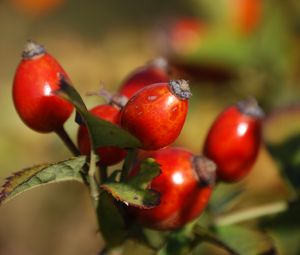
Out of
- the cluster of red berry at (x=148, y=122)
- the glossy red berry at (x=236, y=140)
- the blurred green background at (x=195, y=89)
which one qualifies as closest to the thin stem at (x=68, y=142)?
the cluster of red berry at (x=148, y=122)

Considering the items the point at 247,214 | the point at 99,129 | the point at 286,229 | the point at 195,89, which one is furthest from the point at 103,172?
the point at 195,89

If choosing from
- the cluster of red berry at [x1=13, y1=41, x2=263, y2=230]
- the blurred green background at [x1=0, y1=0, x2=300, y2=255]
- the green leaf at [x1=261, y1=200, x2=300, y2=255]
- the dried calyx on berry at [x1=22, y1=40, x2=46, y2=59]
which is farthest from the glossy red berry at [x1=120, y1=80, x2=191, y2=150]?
the blurred green background at [x1=0, y1=0, x2=300, y2=255]

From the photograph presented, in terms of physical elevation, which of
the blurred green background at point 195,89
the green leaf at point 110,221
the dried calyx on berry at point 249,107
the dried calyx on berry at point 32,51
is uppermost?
the dried calyx on berry at point 32,51

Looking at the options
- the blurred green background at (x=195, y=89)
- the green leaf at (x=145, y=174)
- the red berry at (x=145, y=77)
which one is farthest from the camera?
the blurred green background at (x=195, y=89)

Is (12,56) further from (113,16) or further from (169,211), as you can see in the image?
(169,211)

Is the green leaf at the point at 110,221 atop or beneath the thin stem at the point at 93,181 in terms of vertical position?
beneath

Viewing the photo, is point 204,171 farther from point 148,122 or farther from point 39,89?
point 39,89

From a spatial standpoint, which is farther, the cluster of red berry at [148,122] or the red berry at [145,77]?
the red berry at [145,77]

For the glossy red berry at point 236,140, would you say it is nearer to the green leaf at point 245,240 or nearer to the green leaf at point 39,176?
the green leaf at point 245,240
